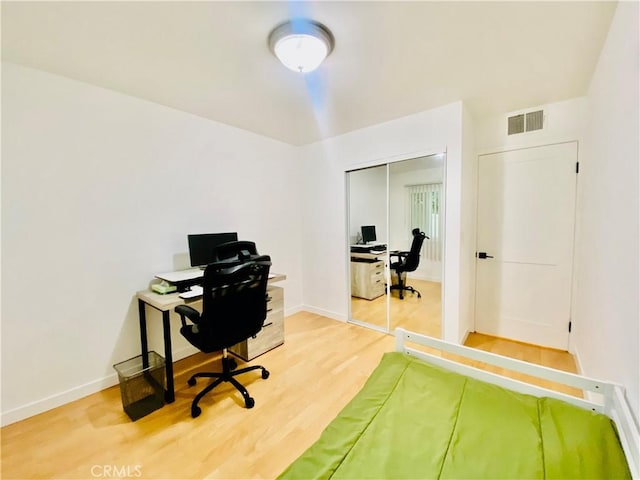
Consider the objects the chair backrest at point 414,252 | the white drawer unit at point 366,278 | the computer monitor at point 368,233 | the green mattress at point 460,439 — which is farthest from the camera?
the white drawer unit at point 366,278

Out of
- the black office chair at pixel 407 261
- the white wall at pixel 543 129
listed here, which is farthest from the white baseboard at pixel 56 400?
the white wall at pixel 543 129

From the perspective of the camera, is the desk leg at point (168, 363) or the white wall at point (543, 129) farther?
the white wall at point (543, 129)

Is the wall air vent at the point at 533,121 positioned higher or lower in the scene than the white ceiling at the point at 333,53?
lower

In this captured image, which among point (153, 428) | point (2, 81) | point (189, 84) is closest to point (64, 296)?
point (153, 428)

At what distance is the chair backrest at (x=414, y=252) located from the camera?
2.97 m

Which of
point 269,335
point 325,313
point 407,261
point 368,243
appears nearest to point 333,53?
point 368,243

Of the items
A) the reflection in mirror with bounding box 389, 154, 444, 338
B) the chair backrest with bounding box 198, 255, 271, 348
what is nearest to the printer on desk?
the reflection in mirror with bounding box 389, 154, 444, 338

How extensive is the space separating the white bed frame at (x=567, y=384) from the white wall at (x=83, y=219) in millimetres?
2303

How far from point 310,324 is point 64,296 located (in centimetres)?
243

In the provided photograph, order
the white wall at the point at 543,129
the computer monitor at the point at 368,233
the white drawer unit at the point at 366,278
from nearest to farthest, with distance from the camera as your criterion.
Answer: the white wall at the point at 543,129 < the computer monitor at the point at 368,233 < the white drawer unit at the point at 366,278

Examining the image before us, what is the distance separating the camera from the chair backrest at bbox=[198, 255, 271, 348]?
Answer: 5.95 feet

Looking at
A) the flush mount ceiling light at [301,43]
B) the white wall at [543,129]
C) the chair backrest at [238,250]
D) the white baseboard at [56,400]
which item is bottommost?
the white baseboard at [56,400]

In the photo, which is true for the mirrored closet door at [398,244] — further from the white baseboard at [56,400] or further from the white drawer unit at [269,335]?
the white baseboard at [56,400]

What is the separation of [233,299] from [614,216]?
2364mm
